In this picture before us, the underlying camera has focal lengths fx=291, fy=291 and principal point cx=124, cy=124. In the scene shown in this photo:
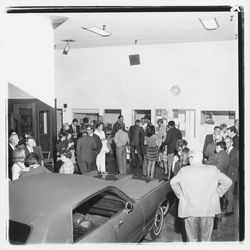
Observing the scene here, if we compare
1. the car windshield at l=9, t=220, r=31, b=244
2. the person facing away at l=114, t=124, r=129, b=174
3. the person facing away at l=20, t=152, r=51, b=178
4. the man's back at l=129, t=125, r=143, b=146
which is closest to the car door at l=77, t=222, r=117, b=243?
the car windshield at l=9, t=220, r=31, b=244

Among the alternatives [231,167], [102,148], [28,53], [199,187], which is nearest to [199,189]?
[199,187]

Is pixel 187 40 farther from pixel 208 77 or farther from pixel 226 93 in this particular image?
pixel 226 93

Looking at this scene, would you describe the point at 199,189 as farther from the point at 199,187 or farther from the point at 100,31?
the point at 100,31

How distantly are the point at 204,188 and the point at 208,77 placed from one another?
627cm

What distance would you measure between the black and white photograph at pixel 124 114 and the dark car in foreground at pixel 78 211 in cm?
1

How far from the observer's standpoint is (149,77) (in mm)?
9828

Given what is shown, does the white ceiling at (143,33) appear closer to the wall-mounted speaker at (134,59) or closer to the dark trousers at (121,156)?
the wall-mounted speaker at (134,59)

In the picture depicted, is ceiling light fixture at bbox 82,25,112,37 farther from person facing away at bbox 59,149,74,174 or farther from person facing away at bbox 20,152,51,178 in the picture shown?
person facing away at bbox 20,152,51,178

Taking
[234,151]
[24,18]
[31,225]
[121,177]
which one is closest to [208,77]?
[234,151]

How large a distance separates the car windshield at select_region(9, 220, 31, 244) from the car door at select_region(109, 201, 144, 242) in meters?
0.99

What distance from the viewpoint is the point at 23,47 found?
423cm

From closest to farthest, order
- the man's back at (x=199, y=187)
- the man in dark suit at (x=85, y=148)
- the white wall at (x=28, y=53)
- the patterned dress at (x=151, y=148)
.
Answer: the man's back at (x=199, y=187)
the white wall at (x=28, y=53)
the man in dark suit at (x=85, y=148)
the patterned dress at (x=151, y=148)

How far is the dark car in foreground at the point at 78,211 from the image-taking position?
9.58ft

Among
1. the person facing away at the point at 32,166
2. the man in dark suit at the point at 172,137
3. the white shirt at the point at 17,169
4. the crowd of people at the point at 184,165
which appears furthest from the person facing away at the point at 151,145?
the white shirt at the point at 17,169
